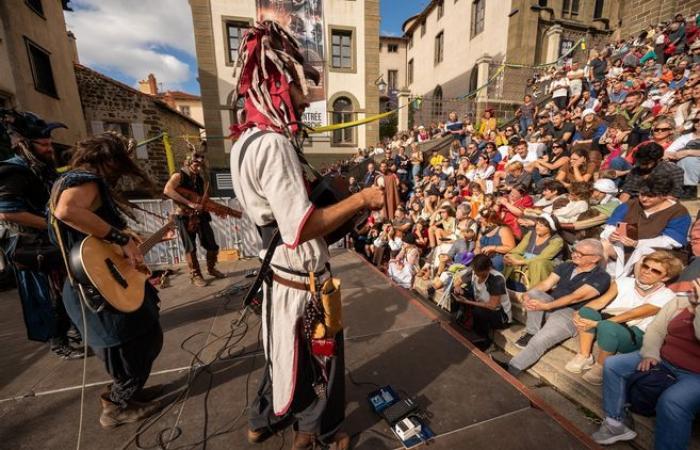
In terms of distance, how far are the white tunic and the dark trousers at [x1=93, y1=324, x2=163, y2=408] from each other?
44.2 inches

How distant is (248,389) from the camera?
2367 millimetres

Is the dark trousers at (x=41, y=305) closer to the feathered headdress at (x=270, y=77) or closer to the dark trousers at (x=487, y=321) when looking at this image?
the feathered headdress at (x=270, y=77)

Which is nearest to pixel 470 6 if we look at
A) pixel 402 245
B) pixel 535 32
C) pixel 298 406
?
pixel 535 32

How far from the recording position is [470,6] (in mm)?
17797

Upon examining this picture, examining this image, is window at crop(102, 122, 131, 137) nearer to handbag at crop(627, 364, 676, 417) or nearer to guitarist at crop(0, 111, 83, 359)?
guitarist at crop(0, 111, 83, 359)

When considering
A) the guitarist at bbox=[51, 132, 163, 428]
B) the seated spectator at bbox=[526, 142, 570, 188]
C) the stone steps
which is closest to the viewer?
the guitarist at bbox=[51, 132, 163, 428]

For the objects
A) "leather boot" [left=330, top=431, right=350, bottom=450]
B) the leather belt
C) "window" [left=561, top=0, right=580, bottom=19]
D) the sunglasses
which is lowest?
"leather boot" [left=330, top=431, right=350, bottom=450]

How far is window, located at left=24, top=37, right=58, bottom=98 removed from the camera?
9461 mm

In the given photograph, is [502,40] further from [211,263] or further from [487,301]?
[211,263]

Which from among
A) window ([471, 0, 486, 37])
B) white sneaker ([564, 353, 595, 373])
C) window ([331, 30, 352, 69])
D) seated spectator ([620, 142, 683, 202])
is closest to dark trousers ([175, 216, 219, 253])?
white sneaker ([564, 353, 595, 373])

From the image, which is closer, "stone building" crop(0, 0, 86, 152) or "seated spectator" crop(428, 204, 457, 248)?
"seated spectator" crop(428, 204, 457, 248)

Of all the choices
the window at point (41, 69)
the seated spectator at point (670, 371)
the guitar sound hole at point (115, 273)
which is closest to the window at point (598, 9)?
the seated spectator at point (670, 371)

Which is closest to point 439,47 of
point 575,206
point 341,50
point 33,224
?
point 341,50

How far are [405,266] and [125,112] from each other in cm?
1438
